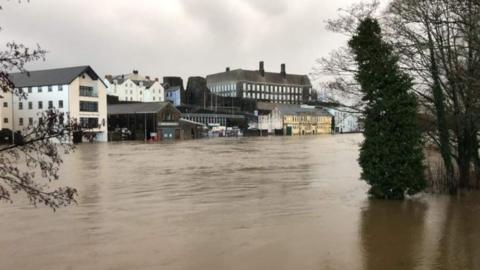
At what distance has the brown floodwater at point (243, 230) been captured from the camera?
10.1 meters

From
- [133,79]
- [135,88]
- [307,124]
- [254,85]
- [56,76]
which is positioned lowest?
[307,124]

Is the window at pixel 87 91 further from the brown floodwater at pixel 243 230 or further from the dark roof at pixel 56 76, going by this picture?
the brown floodwater at pixel 243 230

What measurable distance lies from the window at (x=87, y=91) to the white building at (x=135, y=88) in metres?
48.0

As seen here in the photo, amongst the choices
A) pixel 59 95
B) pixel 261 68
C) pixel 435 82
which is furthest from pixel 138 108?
pixel 261 68

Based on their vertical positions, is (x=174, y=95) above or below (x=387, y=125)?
above

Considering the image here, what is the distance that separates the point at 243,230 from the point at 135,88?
13235 centimetres

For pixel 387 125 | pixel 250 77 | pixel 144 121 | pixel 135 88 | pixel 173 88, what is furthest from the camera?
pixel 250 77

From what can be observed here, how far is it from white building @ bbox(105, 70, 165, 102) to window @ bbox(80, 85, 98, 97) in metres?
48.0

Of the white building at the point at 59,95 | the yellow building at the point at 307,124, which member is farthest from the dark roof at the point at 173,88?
the white building at the point at 59,95

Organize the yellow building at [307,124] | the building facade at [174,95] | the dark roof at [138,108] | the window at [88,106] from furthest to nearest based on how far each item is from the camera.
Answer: the building facade at [174,95], the yellow building at [307,124], the dark roof at [138,108], the window at [88,106]

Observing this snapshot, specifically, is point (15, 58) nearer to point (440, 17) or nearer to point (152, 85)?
point (440, 17)

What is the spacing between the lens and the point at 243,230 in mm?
12789

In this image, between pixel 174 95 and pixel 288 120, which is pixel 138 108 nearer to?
pixel 174 95

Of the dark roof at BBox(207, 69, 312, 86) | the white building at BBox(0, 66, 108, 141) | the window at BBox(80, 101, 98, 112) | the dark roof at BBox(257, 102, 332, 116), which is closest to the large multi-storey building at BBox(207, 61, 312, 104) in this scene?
the dark roof at BBox(207, 69, 312, 86)
